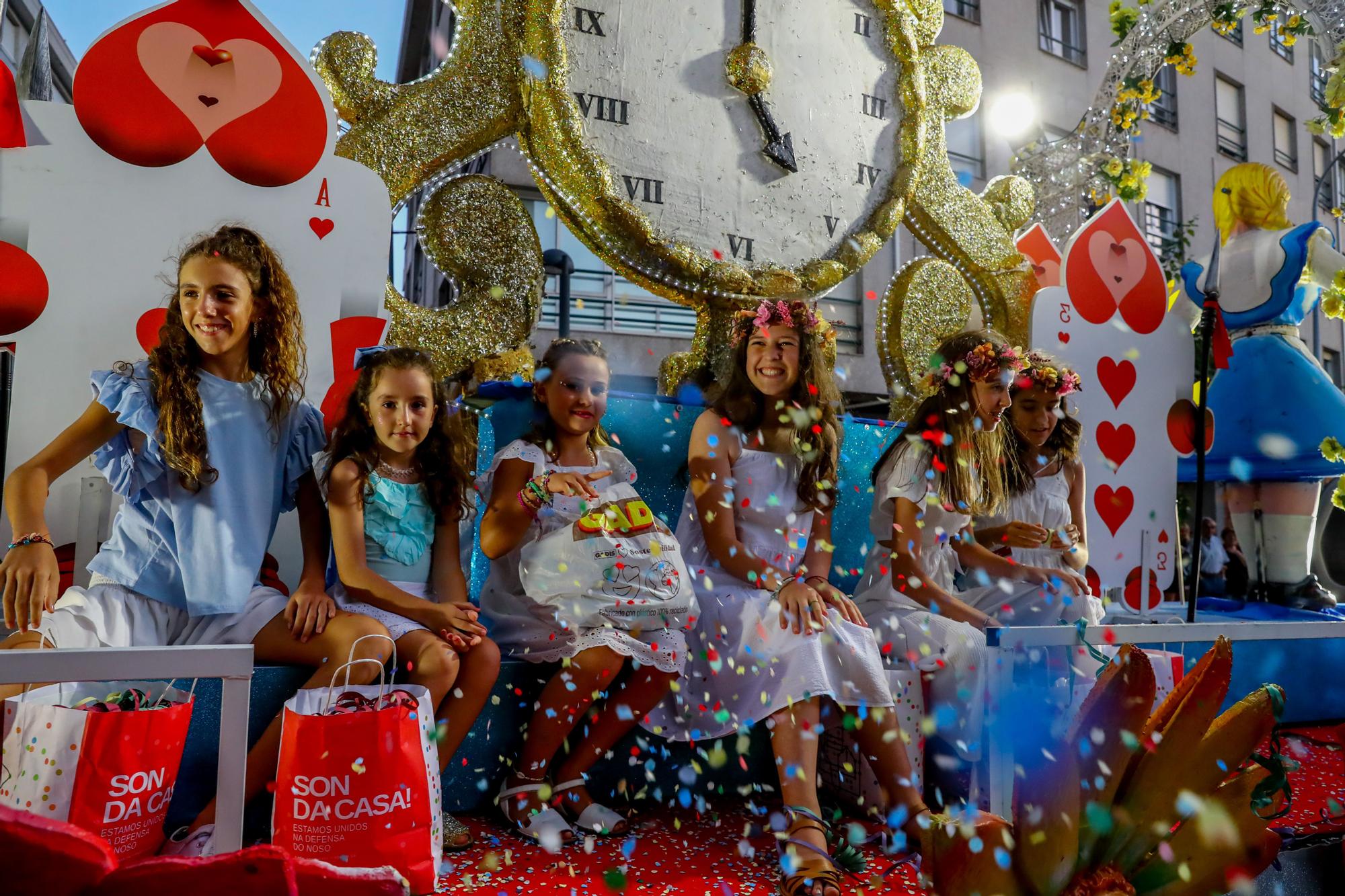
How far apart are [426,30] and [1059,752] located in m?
7.29

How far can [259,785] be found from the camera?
1707 millimetres

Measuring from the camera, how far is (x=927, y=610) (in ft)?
7.43

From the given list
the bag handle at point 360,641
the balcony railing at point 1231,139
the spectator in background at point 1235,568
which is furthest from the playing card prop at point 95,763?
the balcony railing at point 1231,139

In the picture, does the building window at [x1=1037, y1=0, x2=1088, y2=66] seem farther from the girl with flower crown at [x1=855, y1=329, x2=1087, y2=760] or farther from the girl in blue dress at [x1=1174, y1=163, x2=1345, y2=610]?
the girl with flower crown at [x1=855, y1=329, x2=1087, y2=760]

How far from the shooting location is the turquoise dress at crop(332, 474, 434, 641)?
195cm

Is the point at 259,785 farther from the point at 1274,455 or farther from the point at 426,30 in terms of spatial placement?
the point at 426,30

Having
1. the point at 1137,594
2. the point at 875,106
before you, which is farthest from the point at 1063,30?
the point at 1137,594

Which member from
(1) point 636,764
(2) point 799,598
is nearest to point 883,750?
(2) point 799,598

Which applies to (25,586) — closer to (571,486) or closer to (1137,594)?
(571,486)

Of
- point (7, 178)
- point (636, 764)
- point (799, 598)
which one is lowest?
point (636, 764)

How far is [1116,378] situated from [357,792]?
115 inches

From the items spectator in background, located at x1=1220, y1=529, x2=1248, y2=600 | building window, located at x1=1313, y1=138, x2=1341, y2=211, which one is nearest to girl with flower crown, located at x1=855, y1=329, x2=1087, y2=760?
spectator in background, located at x1=1220, y1=529, x2=1248, y2=600

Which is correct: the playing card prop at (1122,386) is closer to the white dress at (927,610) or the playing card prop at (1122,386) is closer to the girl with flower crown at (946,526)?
the girl with flower crown at (946,526)

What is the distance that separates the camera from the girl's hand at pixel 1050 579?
2422 millimetres
